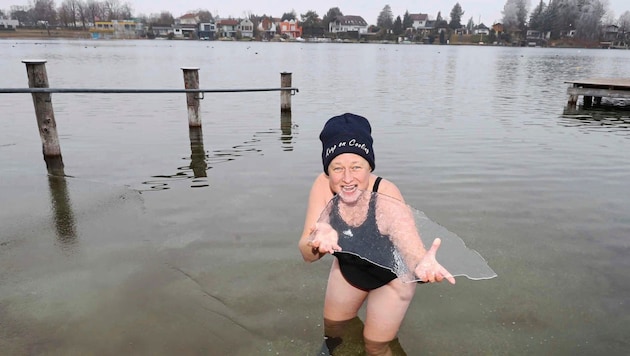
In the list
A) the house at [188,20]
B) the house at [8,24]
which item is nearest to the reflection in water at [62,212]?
the house at [8,24]

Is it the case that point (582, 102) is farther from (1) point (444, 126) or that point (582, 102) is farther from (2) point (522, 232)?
(2) point (522, 232)

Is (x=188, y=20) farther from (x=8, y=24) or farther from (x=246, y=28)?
(x=8, y=24)

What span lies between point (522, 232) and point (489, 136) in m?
6.78

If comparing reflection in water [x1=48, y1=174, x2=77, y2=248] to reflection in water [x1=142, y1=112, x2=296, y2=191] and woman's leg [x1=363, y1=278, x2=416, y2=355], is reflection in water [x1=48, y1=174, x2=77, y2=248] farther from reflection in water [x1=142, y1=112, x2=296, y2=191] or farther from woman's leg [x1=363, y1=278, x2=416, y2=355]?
woman's leg [x1=363, y1=278, x2=416, y2=355]

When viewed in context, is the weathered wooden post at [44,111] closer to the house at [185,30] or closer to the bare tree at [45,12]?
the bare tree at [45,12]

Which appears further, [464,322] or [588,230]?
[588,230]

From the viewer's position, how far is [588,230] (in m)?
5.57

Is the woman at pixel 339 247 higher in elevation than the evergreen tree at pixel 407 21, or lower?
lower

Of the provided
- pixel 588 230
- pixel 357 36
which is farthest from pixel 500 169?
pixel 357 36

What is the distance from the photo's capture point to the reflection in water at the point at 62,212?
494 cm

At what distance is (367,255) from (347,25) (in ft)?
647

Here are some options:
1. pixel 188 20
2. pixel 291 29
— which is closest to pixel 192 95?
pixel 291 29

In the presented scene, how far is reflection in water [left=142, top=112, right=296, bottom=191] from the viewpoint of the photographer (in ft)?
24.5

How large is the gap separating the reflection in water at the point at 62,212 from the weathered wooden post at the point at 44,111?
2.43 ft
